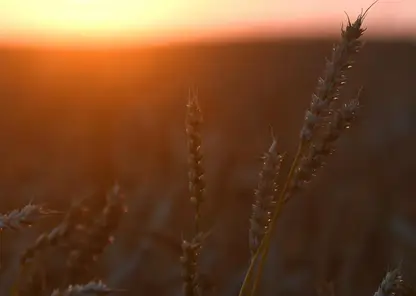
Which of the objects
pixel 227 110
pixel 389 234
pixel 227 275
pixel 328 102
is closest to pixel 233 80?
pixel 227 110

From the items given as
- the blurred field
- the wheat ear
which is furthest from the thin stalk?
the blurred field

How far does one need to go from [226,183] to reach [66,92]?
6245 mm

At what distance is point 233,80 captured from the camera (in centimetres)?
1191

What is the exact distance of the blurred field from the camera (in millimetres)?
2992

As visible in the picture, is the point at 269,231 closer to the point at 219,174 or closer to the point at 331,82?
the point at 331,82

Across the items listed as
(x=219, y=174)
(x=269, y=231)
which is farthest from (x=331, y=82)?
(x=219, y=174)

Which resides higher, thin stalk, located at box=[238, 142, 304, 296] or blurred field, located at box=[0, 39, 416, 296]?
thin stalk, located at box=[238, 142, 304, 296]

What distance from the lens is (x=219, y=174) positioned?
14.0ft

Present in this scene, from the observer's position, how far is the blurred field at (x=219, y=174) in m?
2.99

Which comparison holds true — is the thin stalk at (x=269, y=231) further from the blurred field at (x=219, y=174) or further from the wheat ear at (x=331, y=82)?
the blurred field at (x=219, y=174)

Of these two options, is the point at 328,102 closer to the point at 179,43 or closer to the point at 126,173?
the point at 126,173

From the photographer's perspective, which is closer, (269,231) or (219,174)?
(269,231)

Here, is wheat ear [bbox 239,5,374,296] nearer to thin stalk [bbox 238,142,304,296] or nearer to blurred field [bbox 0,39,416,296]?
thin stalk [bbox 238,142,304,296]

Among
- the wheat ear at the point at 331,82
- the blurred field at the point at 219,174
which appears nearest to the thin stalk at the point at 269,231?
the wheat ear at the point at 331,82
